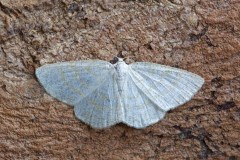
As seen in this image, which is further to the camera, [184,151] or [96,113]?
[184,151]

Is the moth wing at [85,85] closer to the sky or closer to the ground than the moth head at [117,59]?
closer to the ground

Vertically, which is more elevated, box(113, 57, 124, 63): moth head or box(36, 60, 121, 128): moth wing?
box(113, 57, 124, 63): moth head

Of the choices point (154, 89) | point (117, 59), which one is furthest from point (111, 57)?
point (154, 89)

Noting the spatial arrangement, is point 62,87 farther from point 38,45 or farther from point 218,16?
point 218,16

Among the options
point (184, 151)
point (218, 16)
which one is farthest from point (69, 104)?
point (218, 16)

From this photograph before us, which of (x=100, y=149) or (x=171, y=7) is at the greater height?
(x=171, y=7)
